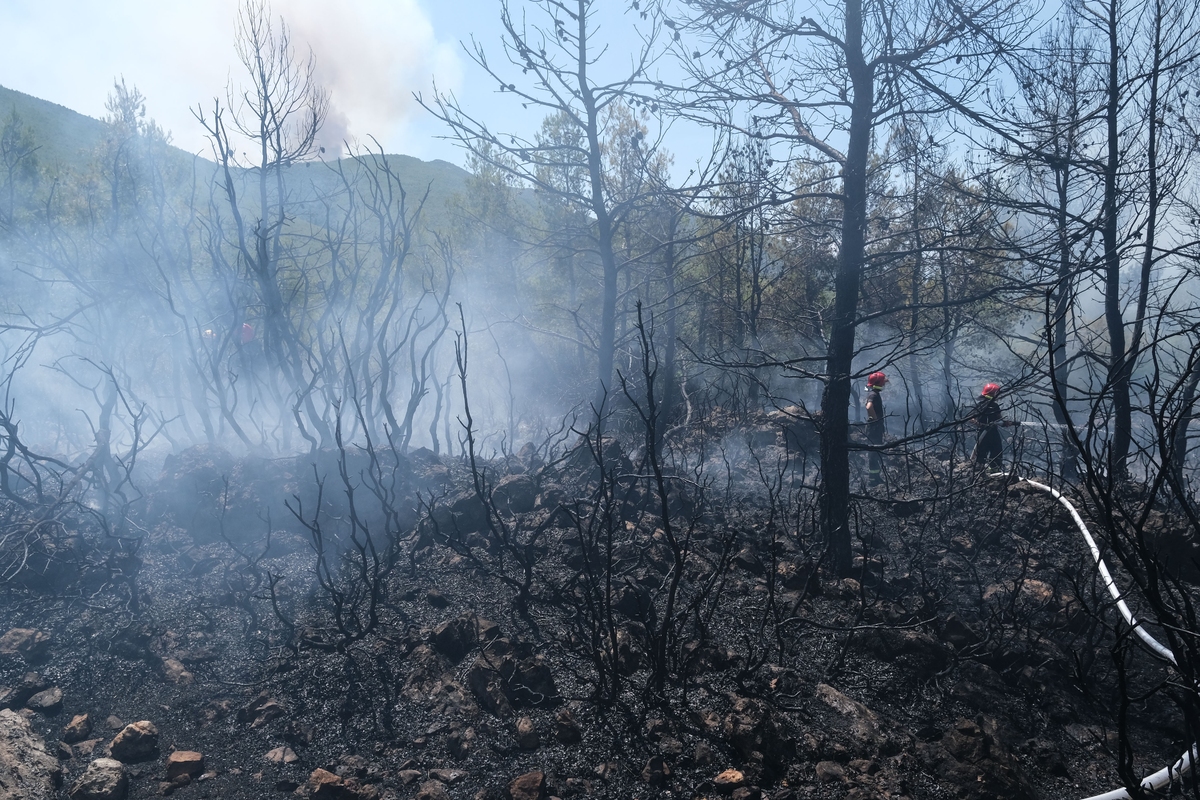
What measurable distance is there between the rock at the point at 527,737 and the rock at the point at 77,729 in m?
2.35

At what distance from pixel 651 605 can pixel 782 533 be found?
7.05 ft

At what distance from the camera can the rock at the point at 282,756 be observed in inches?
136

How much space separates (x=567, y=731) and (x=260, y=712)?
1.72 m

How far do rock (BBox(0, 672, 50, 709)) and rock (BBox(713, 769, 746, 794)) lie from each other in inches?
151

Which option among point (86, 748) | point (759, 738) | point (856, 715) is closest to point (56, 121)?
point (86, 748)

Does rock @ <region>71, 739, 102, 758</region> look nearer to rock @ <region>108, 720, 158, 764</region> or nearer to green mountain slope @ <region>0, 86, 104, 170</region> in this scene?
rock @ <region>108, 720, 158, 764</region>

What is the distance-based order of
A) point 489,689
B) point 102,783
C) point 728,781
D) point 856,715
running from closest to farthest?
point 728,781 → point 102,783 → point 856,715 → point 489,689

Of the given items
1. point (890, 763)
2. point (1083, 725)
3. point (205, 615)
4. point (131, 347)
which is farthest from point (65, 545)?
point (131, 347)

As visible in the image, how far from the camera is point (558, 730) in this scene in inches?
134

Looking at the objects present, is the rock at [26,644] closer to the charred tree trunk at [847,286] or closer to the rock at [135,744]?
the rock at [135,744]

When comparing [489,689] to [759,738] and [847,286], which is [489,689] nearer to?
[759,738]

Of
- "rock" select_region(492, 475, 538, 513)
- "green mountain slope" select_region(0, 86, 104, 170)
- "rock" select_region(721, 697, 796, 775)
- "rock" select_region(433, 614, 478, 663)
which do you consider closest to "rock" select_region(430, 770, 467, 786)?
"rock" select_region(433, 614, 478, 663)

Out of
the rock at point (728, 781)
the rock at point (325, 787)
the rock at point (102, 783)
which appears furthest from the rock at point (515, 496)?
the rock at point (728, 781)

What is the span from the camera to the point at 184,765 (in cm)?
339
